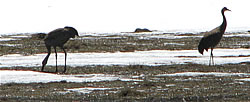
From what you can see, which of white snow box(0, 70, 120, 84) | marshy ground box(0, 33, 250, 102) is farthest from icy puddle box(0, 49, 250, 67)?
white snow box(0, 70, 120, 84)

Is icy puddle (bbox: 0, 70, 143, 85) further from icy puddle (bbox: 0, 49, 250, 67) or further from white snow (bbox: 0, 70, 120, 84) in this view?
icy puddle (bbox: 0, 49, 250, 67)

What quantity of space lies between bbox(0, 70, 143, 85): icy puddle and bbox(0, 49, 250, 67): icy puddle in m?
4.09

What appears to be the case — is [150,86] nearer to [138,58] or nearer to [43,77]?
[43,77]

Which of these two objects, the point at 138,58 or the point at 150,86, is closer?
the point at 150,86

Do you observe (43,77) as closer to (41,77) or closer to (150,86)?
(41,77)

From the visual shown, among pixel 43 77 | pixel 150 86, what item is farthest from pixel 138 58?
pixel 150 86

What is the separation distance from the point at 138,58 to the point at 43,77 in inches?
295

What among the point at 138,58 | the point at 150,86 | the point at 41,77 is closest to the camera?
the point at 150,86

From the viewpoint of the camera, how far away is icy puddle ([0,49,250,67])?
2180 cm

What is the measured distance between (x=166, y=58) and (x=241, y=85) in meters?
8.81

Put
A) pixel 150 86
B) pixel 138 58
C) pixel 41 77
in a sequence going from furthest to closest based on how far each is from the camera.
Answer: pixel 138 58, pixel 41 77, pixel 150 86

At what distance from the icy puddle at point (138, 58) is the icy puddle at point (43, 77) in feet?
13.4

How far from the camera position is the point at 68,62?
74.1 feet

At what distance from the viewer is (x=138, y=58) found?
23703 millimetres
